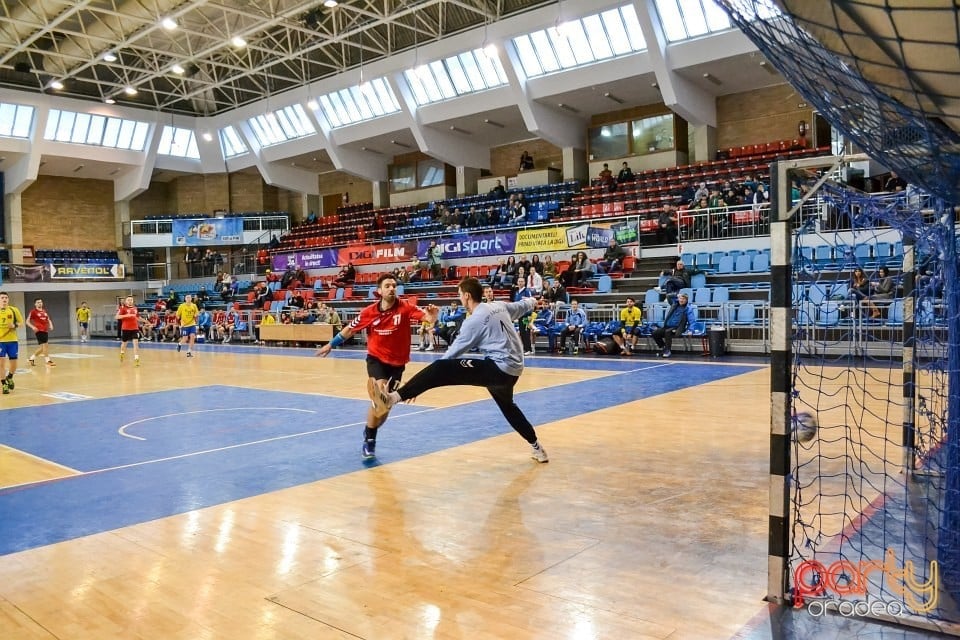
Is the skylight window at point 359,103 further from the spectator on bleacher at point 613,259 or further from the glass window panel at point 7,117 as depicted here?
the glass window panel at point 7,117

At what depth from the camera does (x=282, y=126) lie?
37.4 m

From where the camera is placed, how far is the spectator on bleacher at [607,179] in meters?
26.9

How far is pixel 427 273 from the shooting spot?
26.2 metres

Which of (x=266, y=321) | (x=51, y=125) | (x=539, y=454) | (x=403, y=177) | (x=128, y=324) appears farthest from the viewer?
(x=403, y=177)

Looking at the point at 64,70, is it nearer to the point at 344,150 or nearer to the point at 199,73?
the point at 199,73

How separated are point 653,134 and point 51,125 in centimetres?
2819

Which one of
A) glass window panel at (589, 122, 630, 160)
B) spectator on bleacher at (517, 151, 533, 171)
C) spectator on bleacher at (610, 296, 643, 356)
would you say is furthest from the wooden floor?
spectator on bleacher at (517, 151, 533, 171)

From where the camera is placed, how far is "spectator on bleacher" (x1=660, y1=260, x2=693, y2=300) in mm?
17797

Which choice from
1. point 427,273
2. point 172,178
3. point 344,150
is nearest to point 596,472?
point 427,273

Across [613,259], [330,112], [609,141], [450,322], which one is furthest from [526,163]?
[450,322]

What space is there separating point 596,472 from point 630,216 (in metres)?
17.4

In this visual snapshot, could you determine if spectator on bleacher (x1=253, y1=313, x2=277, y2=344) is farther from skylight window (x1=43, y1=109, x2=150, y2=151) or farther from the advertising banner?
skylight window (x1=43, y1=109, x2=150, y2=151)

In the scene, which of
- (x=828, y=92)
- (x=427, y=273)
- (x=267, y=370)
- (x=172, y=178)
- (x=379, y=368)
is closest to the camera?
(x=828, y=92)

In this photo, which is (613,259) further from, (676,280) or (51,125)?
(51,125)
